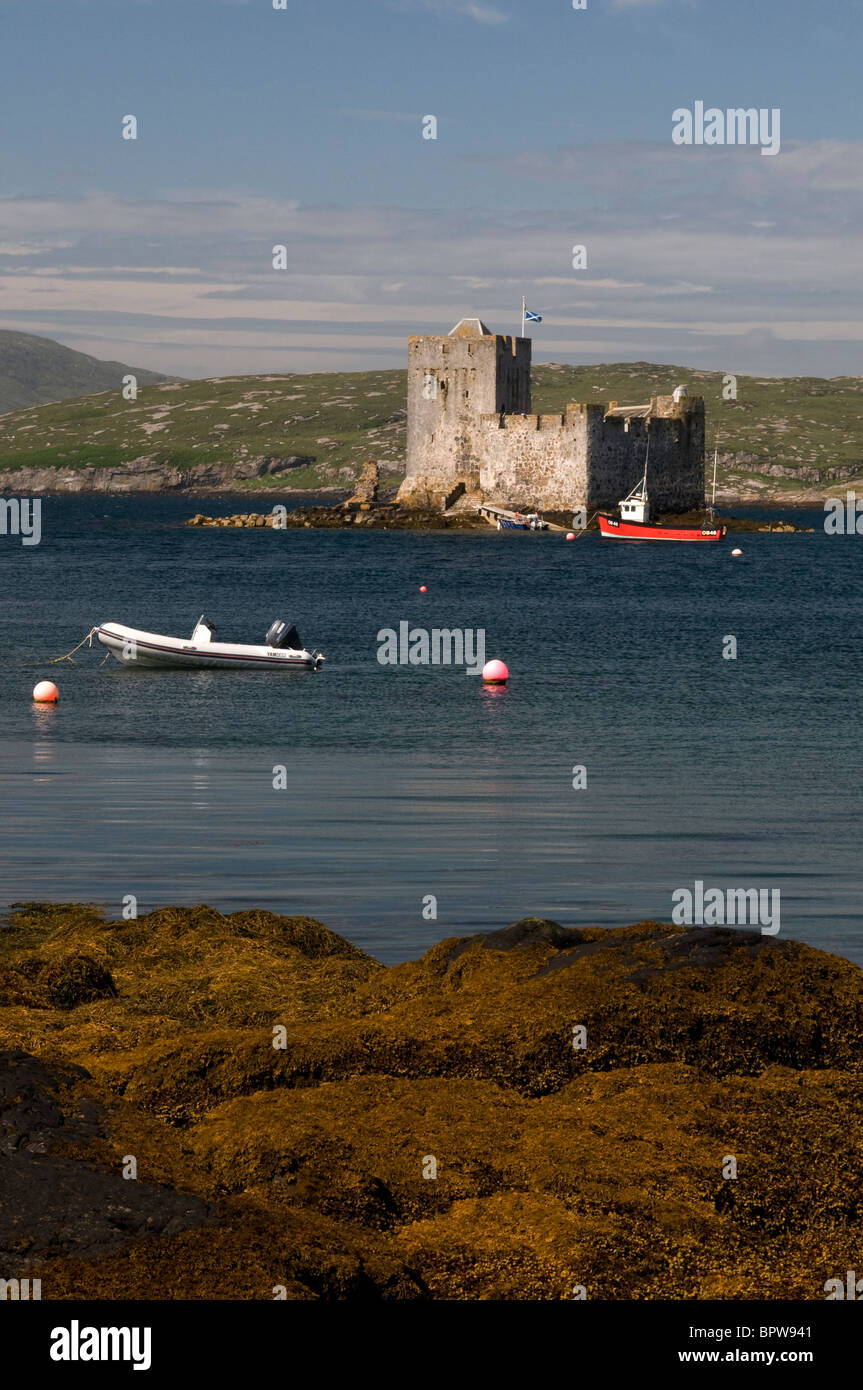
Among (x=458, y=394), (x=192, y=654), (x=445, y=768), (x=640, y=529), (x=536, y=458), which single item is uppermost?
(x=458, y=394)

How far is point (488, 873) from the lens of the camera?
18672 mm

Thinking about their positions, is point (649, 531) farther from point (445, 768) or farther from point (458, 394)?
point (445, 768)

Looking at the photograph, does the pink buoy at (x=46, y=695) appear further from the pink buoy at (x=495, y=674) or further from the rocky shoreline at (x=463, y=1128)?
the rocky shoreline at (x=463, y=1128)

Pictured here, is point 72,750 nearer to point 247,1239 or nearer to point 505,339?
point 247,1239

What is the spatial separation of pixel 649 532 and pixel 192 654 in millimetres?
80447

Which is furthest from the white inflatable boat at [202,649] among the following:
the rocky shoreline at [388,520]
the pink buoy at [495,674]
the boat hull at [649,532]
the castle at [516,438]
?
the castle at [516,438]

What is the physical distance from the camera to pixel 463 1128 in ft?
28.3

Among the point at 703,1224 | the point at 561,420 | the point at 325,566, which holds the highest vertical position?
the point at 561,420

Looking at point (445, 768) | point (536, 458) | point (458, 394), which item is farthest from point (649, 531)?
point (445, 768)

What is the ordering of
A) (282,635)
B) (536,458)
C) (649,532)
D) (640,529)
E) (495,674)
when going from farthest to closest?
1. (536,458)
2. (649,532)
3. (640,529)
4. (282,635)
5. (495,674)

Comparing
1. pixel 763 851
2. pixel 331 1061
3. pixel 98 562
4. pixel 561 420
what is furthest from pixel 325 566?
pixel 331 1061

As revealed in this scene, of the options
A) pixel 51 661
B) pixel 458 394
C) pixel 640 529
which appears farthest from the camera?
pixel 458 394

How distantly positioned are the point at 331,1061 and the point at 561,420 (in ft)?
364

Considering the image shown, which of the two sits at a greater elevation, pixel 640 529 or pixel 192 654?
pixel 640 529
